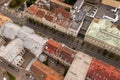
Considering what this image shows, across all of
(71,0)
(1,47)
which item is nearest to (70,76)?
(1,47)

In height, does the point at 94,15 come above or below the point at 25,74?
above

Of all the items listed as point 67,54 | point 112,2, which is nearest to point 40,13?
point 67,54

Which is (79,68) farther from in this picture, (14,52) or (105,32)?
(14,52)

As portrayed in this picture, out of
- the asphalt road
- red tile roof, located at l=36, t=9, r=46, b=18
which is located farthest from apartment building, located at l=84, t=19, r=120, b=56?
red tile roof, located at l=36, t=9, r=46, b=18

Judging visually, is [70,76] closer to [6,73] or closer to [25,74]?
[25,74]

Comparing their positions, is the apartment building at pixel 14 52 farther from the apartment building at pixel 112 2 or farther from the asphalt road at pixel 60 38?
the apartment building at pixel 112 2

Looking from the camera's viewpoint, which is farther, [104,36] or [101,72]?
[104,36]

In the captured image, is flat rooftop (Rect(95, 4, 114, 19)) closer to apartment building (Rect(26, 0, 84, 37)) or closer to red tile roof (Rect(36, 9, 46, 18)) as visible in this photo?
apartment building (Rect(26, 0, 84, 37))

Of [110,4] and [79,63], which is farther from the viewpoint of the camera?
[110,4]
